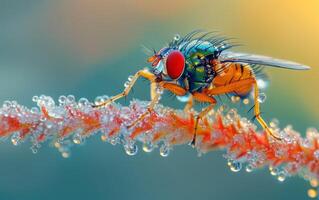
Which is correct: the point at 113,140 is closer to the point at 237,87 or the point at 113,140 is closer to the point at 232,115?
the point at 232,115

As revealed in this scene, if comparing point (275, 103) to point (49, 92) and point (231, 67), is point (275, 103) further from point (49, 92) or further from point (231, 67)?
point (231, 67)

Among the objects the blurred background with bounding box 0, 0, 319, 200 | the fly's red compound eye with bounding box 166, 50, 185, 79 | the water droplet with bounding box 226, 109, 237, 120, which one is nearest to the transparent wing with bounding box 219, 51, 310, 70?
the fly's red compound eye with bounding box 166, 50, 185, 79

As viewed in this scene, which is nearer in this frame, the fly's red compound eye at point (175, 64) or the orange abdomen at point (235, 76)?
the fly's red compound eye at point (175, 64)

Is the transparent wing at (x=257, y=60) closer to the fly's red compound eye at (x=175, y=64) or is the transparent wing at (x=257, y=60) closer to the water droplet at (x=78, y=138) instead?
the fly's red compound eye at (x=175, y=64)

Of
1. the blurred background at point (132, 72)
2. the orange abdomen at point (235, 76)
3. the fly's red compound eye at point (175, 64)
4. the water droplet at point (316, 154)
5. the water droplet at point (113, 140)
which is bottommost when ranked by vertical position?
the water droplet at point (316, 154)

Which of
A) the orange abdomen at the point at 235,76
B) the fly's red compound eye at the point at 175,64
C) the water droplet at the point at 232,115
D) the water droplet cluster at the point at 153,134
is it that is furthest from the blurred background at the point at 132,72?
the water droplet cluster at the point at 153,134

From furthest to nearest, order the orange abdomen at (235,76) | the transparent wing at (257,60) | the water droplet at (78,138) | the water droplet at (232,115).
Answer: the orange abdomen at (235,76), the transparent wing at (257,60), the water droplet at (232,115), the water droplet at (78,138)

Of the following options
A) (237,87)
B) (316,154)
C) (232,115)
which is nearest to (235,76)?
(237,87)
